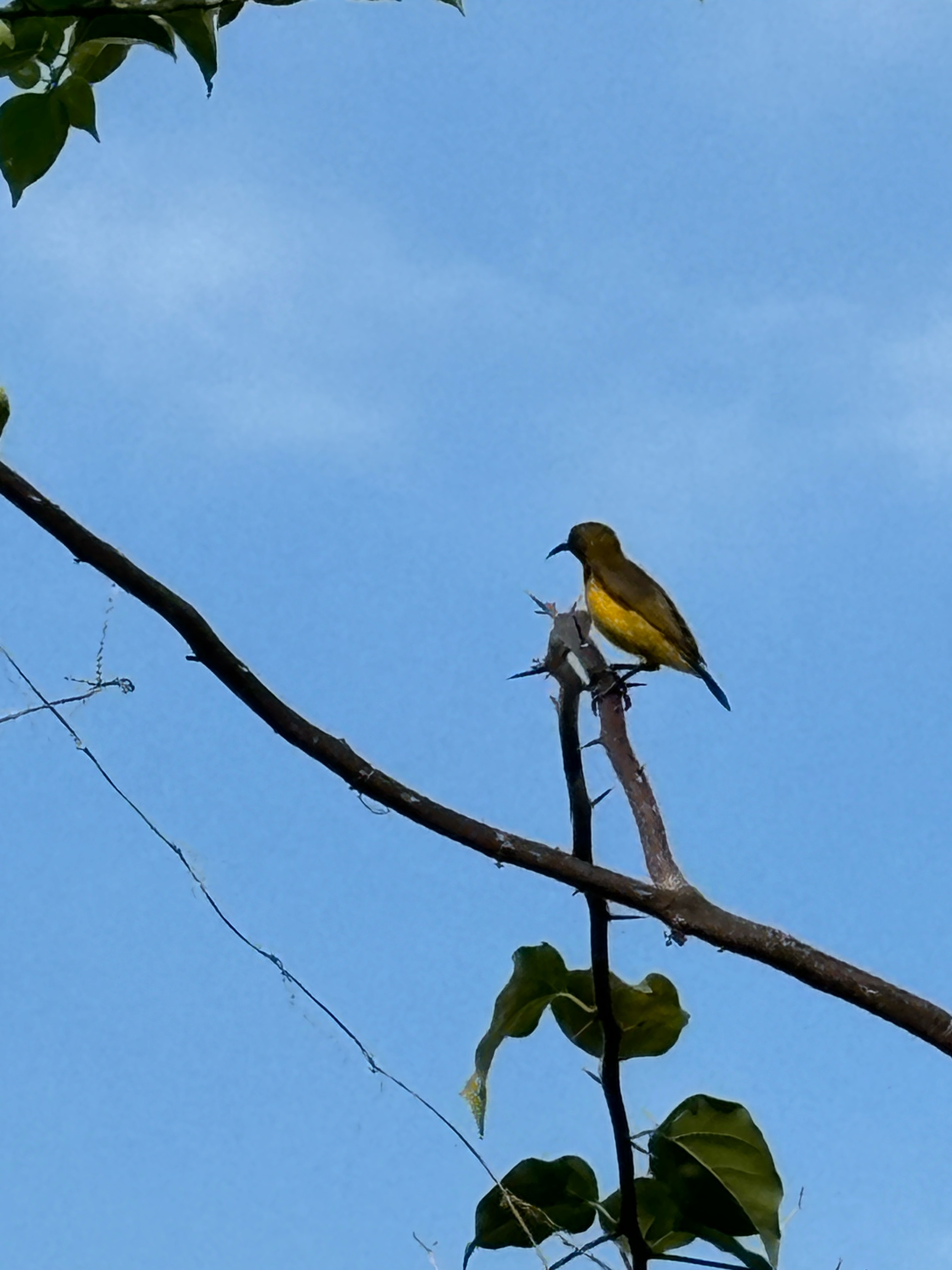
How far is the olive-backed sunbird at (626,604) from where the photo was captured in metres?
5.10


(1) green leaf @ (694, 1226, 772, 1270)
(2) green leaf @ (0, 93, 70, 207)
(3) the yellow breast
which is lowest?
(1) green leaf @ (694, 1226, 772, 1270)

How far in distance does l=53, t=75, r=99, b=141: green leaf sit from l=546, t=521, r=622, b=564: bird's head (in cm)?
343

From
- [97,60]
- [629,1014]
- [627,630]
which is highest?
[627,630]

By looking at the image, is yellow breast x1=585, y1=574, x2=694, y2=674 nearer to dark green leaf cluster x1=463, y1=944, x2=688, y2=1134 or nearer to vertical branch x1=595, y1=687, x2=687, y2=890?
vertical branch x1=595, y1=687, x2=687, y2=890

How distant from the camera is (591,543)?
205 inches

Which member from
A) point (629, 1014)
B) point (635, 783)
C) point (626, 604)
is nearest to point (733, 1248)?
point (629, 1014)

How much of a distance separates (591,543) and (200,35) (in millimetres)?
3611

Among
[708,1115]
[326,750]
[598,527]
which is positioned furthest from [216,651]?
[598,527]

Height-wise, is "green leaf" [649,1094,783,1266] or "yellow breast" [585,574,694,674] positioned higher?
"yellow breast" [585,574,694,674]

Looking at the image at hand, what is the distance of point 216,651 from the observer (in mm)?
1486

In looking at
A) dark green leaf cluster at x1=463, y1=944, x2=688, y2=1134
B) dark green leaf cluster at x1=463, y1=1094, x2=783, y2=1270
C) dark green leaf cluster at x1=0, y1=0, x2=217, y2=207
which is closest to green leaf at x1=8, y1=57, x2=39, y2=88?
dark green leaf cluster at x1=0, y1=0, x2=217, y2=207

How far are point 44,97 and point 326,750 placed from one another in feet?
2.48

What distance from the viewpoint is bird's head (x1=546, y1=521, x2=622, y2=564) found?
5.15m

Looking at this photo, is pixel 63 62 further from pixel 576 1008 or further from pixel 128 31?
pixel 576 1008
